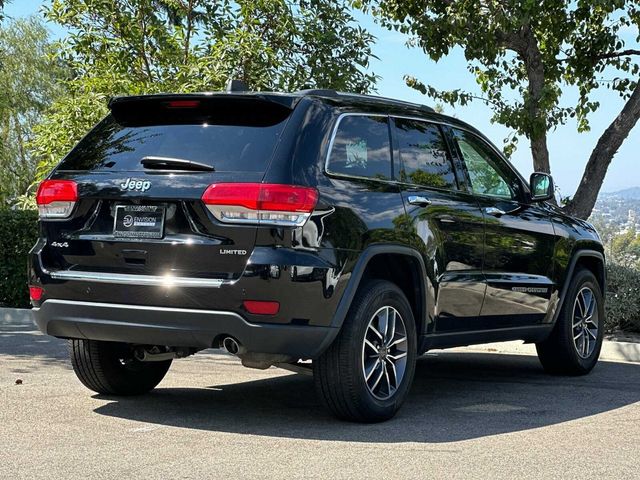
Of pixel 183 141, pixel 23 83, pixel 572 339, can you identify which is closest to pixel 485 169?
pixel 572 339

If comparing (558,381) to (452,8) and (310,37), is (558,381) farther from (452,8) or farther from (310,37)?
(310,37)

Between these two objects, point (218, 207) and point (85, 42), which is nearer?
point (218, 207)

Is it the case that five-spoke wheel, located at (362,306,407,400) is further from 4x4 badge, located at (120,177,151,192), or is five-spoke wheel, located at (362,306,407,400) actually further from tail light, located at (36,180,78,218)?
tail light, located at (36,180,78,218)

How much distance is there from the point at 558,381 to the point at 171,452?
430cm

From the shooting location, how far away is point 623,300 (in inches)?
517

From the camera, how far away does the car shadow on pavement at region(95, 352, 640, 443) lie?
6547 millimetres

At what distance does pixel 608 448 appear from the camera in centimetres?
616

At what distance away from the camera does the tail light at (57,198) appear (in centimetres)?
669

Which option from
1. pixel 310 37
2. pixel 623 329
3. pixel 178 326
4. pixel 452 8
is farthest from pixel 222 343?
pixel 310 37

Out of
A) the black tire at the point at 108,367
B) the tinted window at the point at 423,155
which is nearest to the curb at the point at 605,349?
the tinted window at the point at 423,155

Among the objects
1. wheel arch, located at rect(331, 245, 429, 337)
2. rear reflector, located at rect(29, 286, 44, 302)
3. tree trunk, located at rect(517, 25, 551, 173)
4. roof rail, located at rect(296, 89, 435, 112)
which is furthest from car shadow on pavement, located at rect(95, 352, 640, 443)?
tree trunk, located at rect(517, 25, 551, 173)

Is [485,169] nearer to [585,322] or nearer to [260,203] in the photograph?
[585,322]

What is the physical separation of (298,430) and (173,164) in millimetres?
1663

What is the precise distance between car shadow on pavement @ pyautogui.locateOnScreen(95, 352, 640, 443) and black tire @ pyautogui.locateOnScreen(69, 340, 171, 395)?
0.11m
